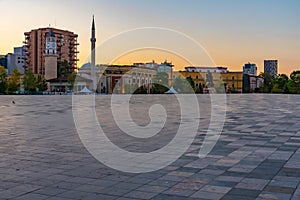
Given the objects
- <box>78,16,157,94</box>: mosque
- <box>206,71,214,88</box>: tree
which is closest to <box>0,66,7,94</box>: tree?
<box>78,16,157,94</box>: mosque

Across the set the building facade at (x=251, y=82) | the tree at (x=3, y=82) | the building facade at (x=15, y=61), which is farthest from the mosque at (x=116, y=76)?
the building facade at (x=15, y=61)

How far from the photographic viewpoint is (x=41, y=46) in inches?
4262

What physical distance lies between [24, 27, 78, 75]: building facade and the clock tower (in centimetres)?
422

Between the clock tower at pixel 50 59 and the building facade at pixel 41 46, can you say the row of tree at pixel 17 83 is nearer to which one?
the clock tower at pixel 50 59

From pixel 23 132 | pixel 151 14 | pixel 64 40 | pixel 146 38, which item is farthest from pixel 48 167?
pixel 64 40

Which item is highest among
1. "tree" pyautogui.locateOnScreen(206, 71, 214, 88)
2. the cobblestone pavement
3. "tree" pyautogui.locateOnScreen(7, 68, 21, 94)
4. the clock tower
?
the clock tower

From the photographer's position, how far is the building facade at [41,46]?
352ft

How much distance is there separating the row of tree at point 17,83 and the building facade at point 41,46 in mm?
30436

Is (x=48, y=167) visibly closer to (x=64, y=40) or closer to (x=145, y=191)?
(x=145, y=191)

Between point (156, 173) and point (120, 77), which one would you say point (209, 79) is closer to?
point (120, 77)

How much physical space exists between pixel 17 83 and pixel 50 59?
24658 millimetres

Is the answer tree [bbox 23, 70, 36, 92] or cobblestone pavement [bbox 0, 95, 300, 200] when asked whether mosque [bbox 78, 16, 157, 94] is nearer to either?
tree [bbox 23, 70, 36, 92]

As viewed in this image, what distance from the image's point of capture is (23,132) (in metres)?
9.86

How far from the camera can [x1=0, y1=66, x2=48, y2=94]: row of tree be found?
2664 inches
